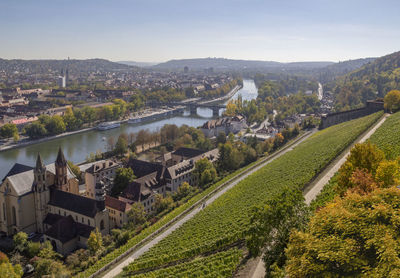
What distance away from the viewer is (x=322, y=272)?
611 cm

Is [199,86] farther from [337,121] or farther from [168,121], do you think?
[337,121]

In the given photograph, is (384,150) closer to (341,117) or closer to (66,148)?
(341,117)

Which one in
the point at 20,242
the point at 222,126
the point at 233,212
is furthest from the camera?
the point at 222,126

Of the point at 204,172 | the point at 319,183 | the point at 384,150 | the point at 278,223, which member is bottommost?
the point at 204,172

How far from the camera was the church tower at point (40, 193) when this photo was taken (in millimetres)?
18814

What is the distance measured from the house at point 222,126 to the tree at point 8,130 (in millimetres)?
21553

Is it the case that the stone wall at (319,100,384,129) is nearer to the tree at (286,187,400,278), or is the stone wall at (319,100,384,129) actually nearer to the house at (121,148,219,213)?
the house at (121,148,219,213)

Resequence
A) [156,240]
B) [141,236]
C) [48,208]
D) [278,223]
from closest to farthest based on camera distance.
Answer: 1. [278,223]
2. [156,240]
3. [141,236]
4. [48,208]

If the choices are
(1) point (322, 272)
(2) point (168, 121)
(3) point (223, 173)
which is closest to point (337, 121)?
(3) point (223, 173)

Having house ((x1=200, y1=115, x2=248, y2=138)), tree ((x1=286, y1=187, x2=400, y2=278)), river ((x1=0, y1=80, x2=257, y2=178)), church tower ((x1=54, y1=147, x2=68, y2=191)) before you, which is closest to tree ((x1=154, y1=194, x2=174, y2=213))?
church tower ((x1=54, y1=147, x2=68, y2=191))

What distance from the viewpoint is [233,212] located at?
613 inches

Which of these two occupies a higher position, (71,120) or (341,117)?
(341,117)

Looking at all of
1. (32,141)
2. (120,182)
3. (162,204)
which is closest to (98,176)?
(120,182)

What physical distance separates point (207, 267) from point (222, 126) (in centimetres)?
3357
